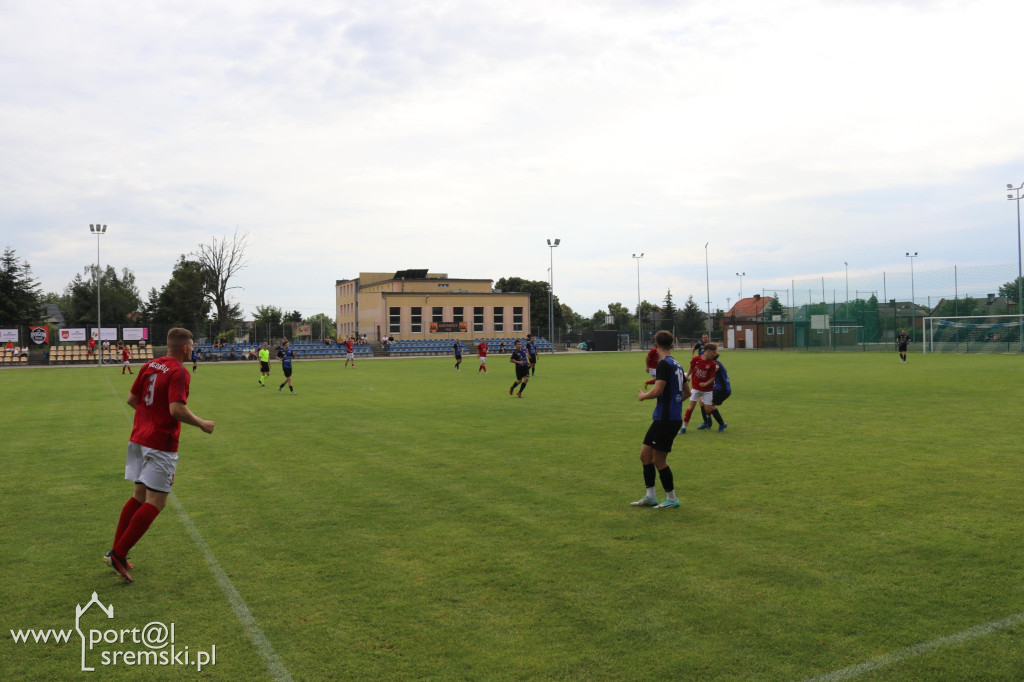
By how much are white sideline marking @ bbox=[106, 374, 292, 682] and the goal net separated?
5445 centimetres

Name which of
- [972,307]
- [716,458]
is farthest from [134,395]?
[972,307]

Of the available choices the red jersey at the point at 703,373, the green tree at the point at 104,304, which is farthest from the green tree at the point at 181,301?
the red jersey at the point at 703,373

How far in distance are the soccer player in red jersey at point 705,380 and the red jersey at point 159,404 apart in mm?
10037

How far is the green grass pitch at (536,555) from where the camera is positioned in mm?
4539

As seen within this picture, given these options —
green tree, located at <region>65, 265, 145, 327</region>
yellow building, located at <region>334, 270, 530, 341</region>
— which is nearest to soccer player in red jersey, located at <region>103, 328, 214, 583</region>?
yellow building, located at <region>334, 270, 530, 341</region>

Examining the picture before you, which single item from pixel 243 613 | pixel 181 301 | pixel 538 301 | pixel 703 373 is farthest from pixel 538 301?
pixel 243 613

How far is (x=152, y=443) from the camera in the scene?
6.01 metres

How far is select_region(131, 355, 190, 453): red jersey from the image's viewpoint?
19.7 feet

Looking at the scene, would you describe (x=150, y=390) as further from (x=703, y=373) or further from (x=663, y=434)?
(x=703, y=373)

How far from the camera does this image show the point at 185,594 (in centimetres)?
560

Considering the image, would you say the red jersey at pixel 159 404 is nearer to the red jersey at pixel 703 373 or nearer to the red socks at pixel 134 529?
the red socks at pixel 134 529

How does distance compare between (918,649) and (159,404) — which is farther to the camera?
(159,404)

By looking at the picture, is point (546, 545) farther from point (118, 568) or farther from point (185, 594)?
point (118, 568)

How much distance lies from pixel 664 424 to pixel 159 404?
5.07 m
